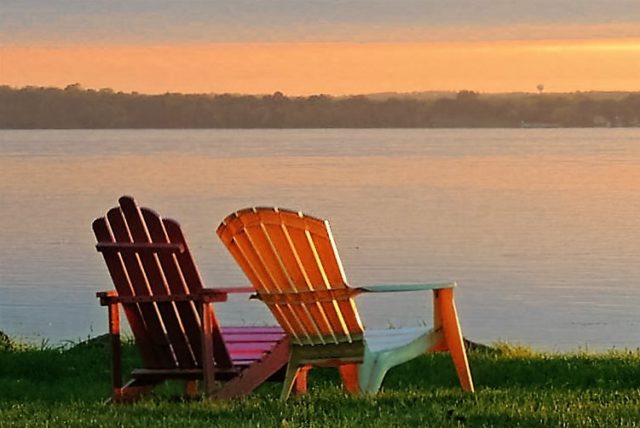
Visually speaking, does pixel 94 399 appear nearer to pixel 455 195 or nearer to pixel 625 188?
pixel 455 195

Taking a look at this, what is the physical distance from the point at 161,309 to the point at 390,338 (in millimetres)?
1243

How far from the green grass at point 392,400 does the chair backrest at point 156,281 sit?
0.92 feet

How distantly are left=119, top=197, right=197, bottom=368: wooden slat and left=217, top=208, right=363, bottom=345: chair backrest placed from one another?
0.43 metres

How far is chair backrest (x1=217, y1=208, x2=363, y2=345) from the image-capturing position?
8188mm

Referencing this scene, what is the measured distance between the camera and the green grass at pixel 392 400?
7301 mm

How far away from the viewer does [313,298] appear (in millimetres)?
8219

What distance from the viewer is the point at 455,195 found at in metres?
48.2

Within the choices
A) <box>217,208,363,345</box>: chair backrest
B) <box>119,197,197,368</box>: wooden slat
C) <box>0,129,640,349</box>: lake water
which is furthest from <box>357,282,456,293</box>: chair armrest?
<box>0,129,640,349</box>: lake water

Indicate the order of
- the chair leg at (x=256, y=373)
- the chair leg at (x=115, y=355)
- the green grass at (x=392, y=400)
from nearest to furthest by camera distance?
the green grass at (x=392, y=400), the chair leg at (x=256, y=373), the chair leg at (x=115, y=355)

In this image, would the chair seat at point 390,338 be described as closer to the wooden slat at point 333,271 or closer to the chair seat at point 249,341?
the wooden slat at point 333,271

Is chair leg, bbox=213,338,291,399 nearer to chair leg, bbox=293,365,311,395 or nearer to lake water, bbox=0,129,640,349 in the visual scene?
chair leg, bbox=293,365,311,395

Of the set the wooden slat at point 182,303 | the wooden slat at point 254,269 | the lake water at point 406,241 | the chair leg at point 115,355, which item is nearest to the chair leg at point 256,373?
the wooden slat at point 254,269

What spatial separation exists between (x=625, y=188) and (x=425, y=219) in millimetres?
18369

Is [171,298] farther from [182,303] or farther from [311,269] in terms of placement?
[311,269]
